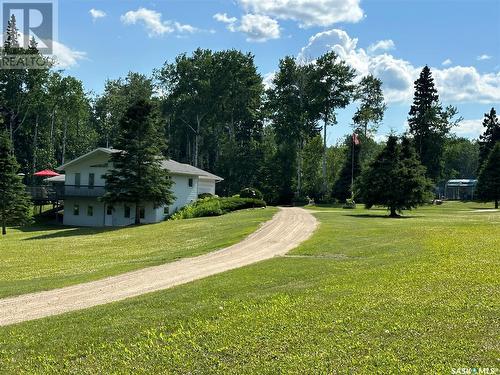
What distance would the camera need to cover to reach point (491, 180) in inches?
2167

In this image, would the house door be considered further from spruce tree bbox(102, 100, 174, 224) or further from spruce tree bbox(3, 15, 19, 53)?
spruce tree bbox(3, 15, 19, 53)

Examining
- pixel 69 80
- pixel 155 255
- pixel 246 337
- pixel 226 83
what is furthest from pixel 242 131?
pixel 246 337

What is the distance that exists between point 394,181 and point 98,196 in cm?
2843

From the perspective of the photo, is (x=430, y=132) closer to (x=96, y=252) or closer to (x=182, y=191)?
(x=182, y=191)

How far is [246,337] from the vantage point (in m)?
8.32

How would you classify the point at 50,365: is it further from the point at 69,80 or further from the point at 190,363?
the point at 69,80

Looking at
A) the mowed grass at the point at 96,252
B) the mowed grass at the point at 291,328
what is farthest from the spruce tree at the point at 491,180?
the mowed grass at the point at 291,328

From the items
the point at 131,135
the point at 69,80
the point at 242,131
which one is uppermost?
the point at 69,80

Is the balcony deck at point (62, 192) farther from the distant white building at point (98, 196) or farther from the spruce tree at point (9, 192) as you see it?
the spruce tree at point (9, 192)

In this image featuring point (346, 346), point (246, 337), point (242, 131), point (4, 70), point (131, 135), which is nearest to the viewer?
point (346, 346)

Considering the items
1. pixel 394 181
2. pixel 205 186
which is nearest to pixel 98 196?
pixel 205 186

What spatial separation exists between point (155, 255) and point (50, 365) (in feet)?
47.3

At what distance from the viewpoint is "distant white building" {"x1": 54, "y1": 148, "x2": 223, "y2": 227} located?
48.5 m

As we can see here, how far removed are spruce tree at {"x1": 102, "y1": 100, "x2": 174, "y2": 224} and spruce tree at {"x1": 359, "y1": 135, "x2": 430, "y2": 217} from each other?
56.7 feet
